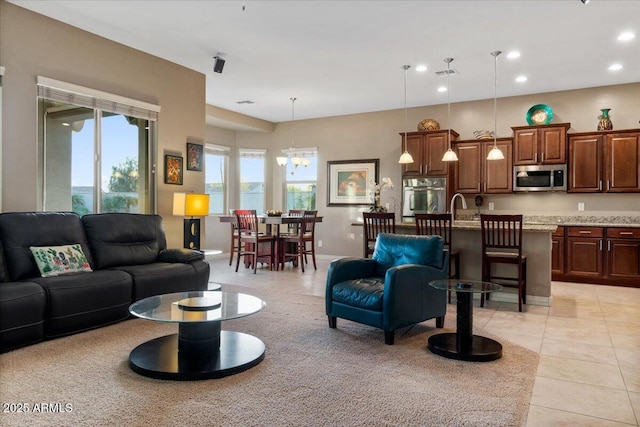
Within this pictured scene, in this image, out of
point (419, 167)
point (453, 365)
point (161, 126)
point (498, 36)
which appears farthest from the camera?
point (419, 167)

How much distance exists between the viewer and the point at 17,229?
11.6 ft

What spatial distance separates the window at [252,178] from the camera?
9266mm

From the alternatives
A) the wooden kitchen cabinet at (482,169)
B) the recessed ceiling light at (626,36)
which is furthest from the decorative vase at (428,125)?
the recessed ceiling light at (626,36)

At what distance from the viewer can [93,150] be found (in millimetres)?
4766

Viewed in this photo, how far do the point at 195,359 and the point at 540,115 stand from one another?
6.22 metres

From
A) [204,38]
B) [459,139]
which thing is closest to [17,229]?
[204,38]

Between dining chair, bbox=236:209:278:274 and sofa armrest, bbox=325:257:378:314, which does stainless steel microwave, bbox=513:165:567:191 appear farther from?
dining chair, bbox=236:209:278:274

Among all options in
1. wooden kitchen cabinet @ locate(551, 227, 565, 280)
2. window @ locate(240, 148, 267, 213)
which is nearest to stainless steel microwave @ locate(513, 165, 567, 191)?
wooden kitchen cabinet @ locate(551, 227, 565, 280)

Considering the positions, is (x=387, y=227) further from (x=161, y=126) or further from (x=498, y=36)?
(x=161, y=126)

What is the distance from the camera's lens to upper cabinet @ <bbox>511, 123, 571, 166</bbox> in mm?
6348

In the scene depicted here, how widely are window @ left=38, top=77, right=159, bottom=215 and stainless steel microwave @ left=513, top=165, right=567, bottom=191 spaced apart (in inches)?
211

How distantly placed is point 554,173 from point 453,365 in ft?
15.5

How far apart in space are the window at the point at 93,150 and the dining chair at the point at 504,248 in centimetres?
398

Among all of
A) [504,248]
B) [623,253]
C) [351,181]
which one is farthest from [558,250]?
[351,181]
